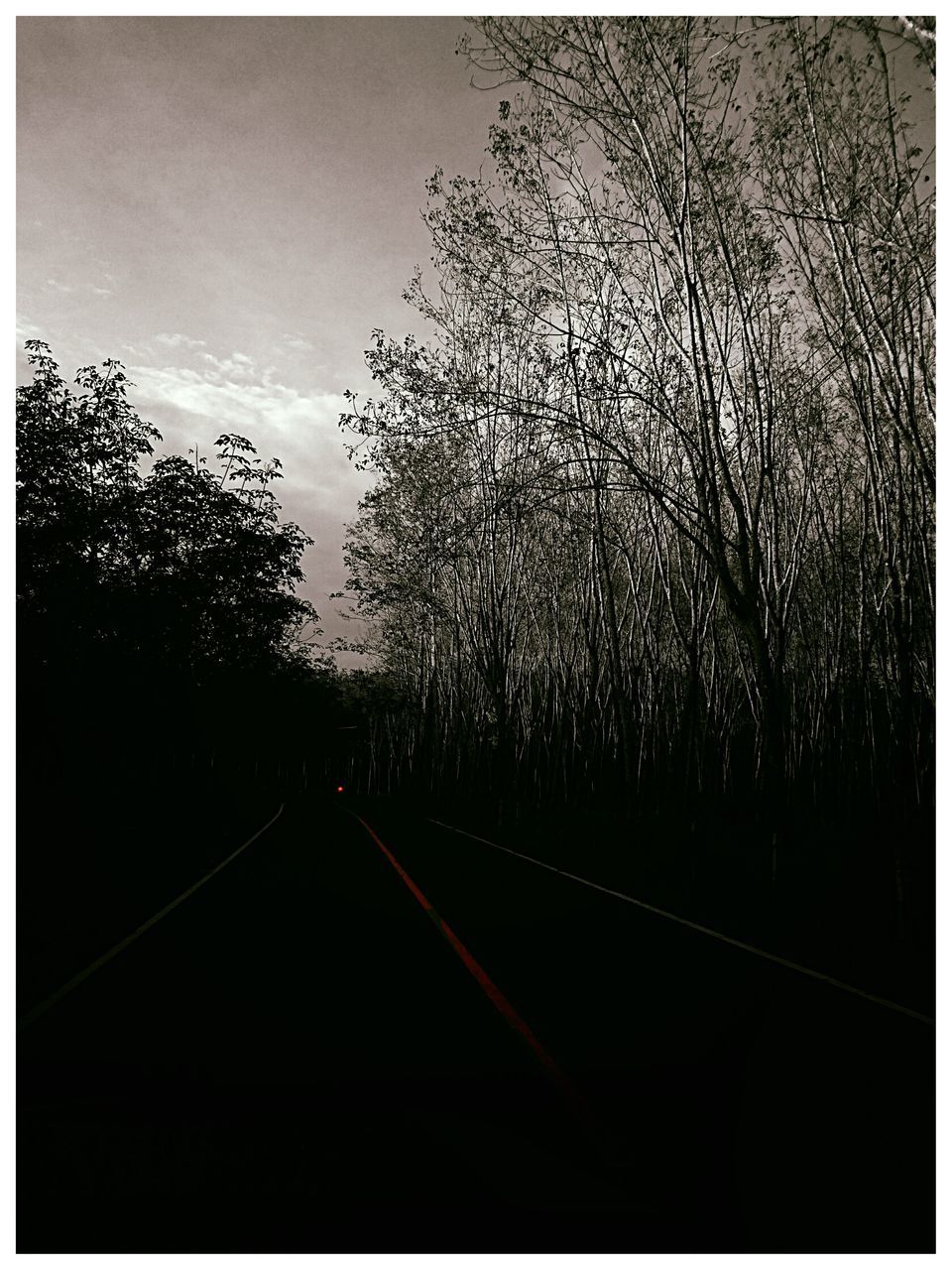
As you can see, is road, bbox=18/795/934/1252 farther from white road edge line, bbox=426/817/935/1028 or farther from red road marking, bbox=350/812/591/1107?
white road edge line, bbox=426/817/935/1028

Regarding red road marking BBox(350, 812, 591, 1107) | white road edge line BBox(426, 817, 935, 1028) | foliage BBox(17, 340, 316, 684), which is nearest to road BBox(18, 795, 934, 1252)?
red road marking BBox(350, 812, 591, 1107)

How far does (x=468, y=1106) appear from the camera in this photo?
414cm

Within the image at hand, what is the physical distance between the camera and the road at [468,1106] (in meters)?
3.07

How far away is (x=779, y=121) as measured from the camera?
10156mm

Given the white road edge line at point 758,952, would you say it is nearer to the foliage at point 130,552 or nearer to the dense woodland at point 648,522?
the dense woodland at point 648,522

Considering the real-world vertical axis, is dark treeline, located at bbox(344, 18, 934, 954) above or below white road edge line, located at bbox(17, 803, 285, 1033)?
above

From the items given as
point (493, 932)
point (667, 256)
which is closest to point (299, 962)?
point (493, 932)

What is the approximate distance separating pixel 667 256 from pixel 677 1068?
9583 millimetres

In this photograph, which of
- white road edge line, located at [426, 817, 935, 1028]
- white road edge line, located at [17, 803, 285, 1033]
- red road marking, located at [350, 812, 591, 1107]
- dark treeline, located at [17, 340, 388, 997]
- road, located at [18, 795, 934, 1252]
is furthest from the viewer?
dark treeline, located at [17, 340, 388, 997]

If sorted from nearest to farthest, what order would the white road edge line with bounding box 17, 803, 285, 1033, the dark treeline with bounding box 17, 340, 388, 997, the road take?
the road < the white road edge line with bounding box 17, 803, 285, 1033 < the dark treeline with bounding box 17, 340, 388, 997

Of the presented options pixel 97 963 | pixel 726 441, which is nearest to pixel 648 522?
pixel 726 441

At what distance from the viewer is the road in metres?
3.07

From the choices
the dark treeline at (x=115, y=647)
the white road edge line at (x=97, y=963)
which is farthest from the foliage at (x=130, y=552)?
the white road edge line at (x=97, y=963)

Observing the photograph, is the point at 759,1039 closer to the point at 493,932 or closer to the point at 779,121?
the point at 493,932
